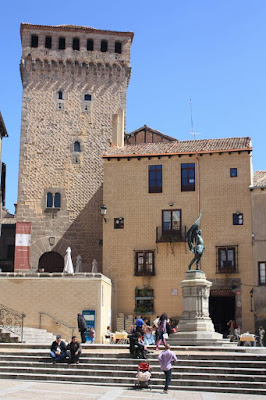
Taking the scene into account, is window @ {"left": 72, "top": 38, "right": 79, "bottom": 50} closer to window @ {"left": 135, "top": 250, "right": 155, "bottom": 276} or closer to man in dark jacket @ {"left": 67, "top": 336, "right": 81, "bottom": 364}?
window @ {"left": 135, "top": 250, "right": 155, "bottom": 276}

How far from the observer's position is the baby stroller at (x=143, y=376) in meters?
16.7

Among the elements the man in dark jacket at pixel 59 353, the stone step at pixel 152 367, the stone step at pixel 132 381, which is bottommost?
the stone step at pixel 132 381

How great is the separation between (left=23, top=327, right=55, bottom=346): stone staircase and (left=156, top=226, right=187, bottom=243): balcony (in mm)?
9408

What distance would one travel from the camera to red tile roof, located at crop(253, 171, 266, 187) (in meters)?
37.4

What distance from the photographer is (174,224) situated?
124ft

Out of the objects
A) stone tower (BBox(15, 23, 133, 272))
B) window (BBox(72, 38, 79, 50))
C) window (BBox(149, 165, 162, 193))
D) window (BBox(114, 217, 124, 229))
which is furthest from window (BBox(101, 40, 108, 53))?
window (BBox(114, 217, 124, 229))

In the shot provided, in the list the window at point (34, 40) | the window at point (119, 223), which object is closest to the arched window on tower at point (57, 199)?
the window at point (119, 223)

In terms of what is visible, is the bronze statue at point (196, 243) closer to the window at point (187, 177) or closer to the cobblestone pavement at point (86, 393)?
the cobblestone pavement at point (86, 393)

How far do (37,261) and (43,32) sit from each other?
1702cm

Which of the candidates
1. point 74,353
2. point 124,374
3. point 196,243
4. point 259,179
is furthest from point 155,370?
point 259,179

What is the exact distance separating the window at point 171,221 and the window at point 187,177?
5.14 ft

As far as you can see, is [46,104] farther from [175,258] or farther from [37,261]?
[175,258]

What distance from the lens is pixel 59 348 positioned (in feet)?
65.1

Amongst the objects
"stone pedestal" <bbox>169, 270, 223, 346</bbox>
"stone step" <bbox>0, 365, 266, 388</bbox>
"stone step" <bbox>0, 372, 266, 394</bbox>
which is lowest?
"stone step" <bbox>0, 372, 266, 394</bbox>
